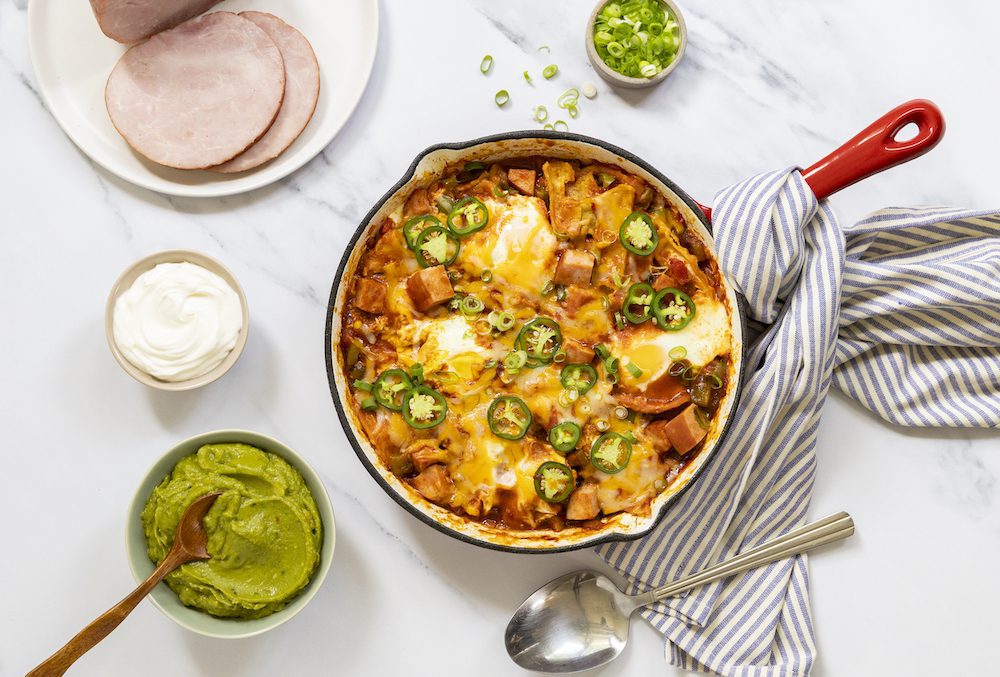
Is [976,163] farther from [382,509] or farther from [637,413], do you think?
[382,509]

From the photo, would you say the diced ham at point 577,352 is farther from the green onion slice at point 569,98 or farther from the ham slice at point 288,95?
the ham slice at point 288,95

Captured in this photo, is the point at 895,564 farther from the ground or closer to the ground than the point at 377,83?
closer to the ground

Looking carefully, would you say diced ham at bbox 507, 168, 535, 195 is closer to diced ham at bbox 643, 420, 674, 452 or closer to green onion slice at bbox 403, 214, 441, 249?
green onion slice at bbox 403, 214, 441, 249

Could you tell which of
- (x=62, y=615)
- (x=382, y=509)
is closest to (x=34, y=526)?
(x=62, y=615)

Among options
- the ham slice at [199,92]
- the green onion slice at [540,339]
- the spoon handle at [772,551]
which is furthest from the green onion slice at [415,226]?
the spoon handle at [772,551]

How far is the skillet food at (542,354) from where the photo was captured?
2.95m

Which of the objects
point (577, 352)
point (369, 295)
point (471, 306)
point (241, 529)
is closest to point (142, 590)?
point (241, 529)

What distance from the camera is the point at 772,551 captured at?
3.23 meters

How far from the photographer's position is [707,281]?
3.04 metres

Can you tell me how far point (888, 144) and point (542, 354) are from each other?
1.35 m

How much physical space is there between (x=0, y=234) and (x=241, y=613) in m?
1.79

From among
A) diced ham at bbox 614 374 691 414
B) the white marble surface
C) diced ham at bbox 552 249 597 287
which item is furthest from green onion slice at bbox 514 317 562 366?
the white marble surface

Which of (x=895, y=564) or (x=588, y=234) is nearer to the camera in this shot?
(x=588, y=234)

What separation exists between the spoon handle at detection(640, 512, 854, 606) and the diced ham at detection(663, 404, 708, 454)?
0.56 meters
